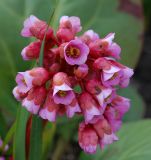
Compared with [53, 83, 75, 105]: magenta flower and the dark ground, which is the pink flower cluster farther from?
the dark ground

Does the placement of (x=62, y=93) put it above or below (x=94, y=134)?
above

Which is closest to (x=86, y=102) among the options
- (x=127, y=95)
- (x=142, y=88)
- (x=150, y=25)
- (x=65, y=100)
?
(x=65, y=100)

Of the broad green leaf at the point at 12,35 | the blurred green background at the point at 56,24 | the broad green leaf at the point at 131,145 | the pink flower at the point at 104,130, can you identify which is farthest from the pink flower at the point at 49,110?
the broad green leaf at the point at 12,35

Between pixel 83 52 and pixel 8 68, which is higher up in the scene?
pixel 83 52

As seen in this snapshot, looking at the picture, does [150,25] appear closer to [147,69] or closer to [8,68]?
[147,69]

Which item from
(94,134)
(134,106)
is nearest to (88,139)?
(94,134)

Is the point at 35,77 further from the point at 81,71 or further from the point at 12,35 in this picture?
the point at 12,35
